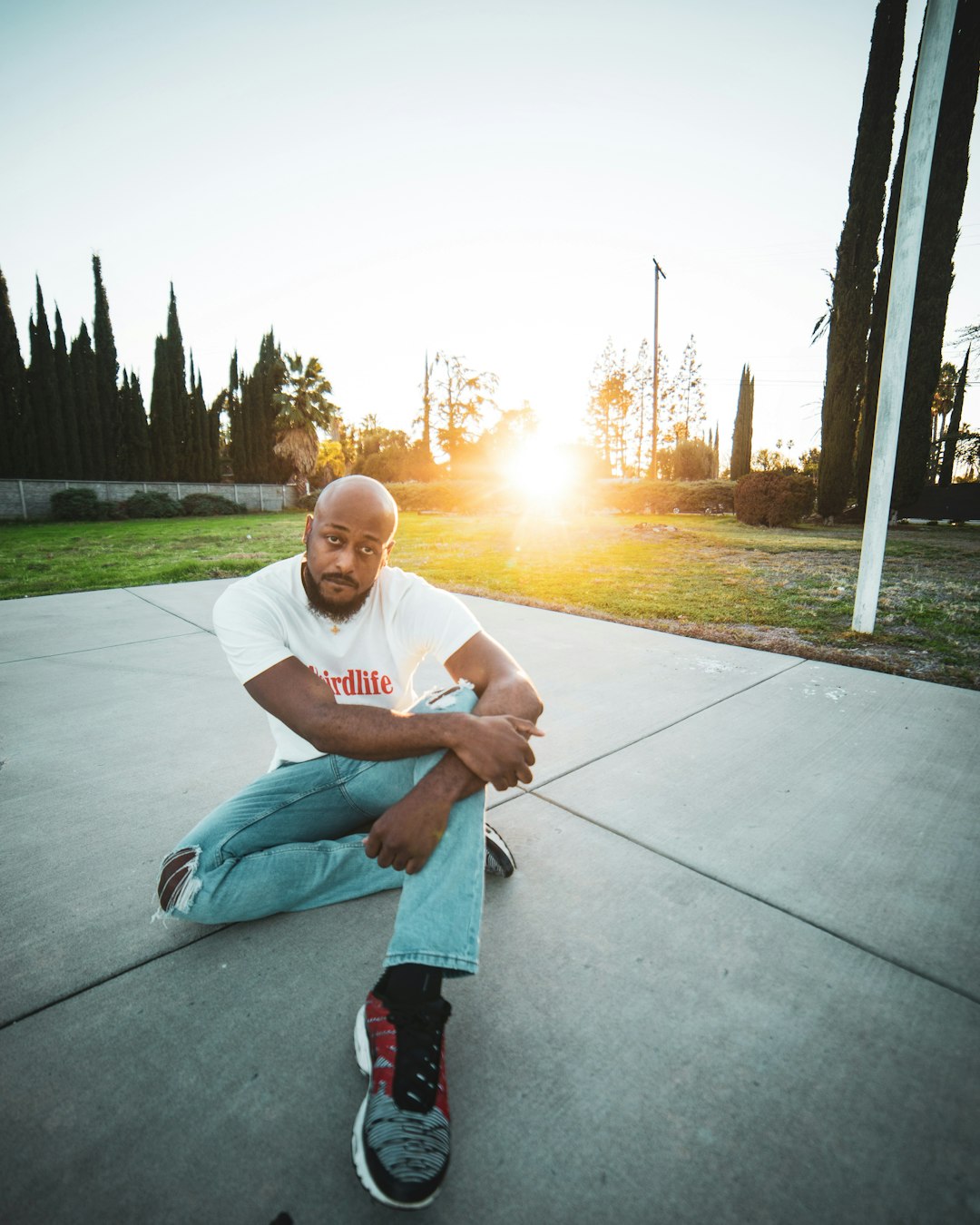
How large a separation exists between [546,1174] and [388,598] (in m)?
1.45

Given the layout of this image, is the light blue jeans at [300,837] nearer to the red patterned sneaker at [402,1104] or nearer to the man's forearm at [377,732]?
the man's forearm at [377,732]

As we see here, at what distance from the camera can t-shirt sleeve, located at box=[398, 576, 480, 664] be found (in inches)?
75.3

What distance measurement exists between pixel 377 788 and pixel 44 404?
94.5ft

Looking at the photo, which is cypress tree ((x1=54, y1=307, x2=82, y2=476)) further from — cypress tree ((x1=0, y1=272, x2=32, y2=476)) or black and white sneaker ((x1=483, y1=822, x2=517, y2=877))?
black and white sneaker ((x1=483, y1=822, x2=517, y2=877))

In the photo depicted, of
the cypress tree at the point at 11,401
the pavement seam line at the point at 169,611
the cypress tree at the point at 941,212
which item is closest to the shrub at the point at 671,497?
the cypress tree at the point at 941,212

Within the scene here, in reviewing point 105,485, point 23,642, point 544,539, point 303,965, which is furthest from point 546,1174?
point 105,485

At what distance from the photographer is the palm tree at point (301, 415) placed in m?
31.5

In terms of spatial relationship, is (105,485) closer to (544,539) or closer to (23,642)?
(544,539)

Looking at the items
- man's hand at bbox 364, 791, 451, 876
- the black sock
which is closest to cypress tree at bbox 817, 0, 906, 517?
man's hand at bbox 364, 791, 451, 876

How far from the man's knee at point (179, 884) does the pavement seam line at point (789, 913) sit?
129 cm

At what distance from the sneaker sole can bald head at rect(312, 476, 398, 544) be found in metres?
1.28

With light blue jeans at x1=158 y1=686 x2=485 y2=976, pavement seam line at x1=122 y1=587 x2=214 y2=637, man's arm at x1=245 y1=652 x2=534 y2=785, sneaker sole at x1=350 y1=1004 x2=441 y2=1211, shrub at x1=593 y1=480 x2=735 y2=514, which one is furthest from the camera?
shrub at x1=593 y1=480 x2=735 y2=514

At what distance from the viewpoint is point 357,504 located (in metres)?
1.87

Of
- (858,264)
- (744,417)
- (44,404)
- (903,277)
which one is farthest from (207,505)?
(744,417)
